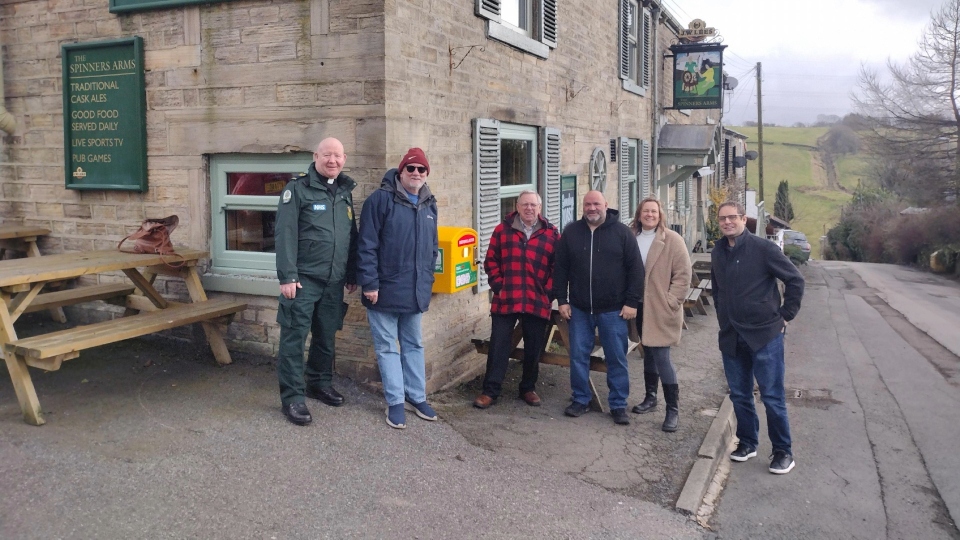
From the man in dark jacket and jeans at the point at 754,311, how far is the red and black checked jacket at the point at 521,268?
1.37m

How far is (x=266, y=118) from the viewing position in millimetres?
6523

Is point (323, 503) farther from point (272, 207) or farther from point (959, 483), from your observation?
point (959, 483)

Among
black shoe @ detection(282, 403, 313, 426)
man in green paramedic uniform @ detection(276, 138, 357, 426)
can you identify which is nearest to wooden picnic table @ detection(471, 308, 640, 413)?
man in green paramedic uniform @ detection(276, 138, 357, 426)

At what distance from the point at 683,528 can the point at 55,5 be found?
22.5ft

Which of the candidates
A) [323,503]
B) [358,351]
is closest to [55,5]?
[358,351]

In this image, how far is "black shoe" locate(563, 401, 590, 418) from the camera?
21.9 feet

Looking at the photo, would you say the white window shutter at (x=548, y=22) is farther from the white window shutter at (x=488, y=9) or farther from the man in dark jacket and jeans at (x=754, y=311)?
the man in dark jacket and jeans at (x=754, y=311)

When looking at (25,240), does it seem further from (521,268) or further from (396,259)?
(521,268)

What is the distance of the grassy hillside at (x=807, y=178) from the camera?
6506 cm

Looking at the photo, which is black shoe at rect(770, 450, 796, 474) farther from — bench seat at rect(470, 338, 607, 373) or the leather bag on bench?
the leather bag on bench

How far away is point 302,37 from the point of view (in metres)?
6.32

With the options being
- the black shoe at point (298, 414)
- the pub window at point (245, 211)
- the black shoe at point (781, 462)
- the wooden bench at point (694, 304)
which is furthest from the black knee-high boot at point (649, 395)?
the wooden bench at point (694, 304)

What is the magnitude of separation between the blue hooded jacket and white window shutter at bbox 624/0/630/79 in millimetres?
8909

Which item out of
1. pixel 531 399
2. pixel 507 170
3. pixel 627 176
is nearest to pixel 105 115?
pixel 507 170
